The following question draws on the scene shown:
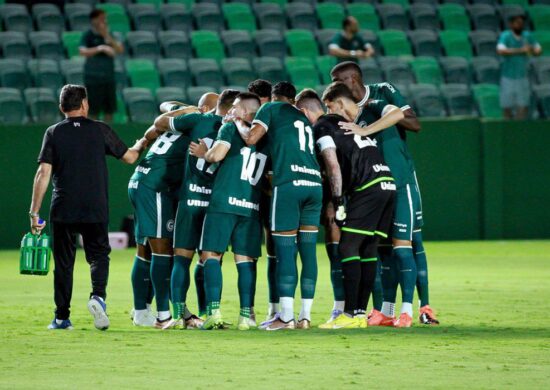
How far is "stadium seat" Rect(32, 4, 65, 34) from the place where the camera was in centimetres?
2053

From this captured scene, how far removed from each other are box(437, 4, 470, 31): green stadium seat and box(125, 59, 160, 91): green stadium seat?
6.26m

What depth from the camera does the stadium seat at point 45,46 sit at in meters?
19.4

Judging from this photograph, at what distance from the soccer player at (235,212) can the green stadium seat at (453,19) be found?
1403 centimetres

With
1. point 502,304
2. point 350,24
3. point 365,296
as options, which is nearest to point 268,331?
point 365,296

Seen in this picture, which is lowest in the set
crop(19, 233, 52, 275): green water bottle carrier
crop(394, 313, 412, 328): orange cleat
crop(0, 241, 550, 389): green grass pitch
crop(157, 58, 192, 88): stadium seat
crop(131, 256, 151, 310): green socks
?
crop(0, 241, 550, 389): green grass pitch

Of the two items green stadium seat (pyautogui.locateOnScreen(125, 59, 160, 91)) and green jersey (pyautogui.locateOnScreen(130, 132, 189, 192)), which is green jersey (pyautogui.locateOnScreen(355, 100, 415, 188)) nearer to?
green jersey (pyautogui.locateOnScreen(130, 132, 189, 192))

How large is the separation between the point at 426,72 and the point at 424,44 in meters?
1.74

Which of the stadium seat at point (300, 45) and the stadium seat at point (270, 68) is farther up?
the stadium seat at point (300, 45)

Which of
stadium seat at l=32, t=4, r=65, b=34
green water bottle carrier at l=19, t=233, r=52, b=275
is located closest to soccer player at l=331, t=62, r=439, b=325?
green water bottle carrier at l=19, t=233, r=52, b=275

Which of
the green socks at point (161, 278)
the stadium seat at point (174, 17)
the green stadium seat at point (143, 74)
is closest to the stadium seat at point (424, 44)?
the stadium seat at point (174, 17)

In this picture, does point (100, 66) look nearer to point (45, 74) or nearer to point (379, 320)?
point (45, 74)

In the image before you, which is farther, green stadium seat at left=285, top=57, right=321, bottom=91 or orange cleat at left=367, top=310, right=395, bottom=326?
green stadium seat at left=285, top=57, right=321, bottom=91

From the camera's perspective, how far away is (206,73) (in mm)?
20000

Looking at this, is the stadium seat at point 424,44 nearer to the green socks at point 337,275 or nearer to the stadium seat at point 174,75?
the stadium seat at point 174,75
